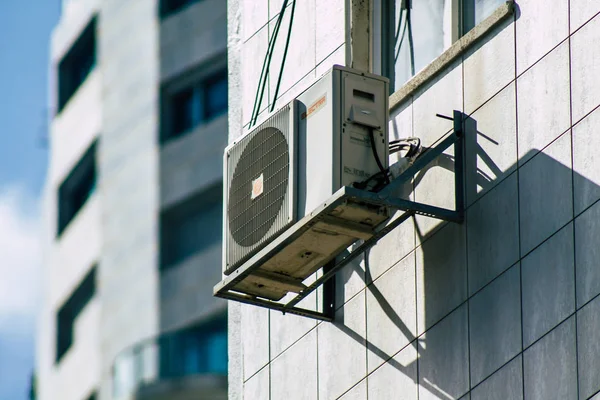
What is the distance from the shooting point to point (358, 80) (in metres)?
13.2

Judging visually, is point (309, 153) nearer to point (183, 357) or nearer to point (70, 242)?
point (183, 357)

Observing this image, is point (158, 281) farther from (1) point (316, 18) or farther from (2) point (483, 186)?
(2) point (483, 186)

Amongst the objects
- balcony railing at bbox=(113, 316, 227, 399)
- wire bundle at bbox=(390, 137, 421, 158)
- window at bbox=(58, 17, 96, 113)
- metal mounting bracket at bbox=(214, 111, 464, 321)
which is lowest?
metal mounting bracket at bbox=(214, 111, 464, 321)

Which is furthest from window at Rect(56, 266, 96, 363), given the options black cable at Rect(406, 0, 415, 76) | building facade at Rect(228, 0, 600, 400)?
black cable at Rect(406, 0, 415, 76)

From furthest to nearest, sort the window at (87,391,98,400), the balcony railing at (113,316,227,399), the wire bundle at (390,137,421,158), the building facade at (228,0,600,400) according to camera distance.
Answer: the window at (87,391,98,400) → the balcony railing at (113,316,227,399) → the wire bundle at (390,137,421,158) → the building facade at (228,0,600,400)

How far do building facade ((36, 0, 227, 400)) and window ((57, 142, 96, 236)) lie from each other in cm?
4

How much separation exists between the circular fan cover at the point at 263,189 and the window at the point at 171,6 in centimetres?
2541

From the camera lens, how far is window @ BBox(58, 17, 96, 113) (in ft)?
147

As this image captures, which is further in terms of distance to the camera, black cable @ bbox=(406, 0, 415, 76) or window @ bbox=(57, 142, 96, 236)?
window @ bbox=(57, 142, 96, 236)

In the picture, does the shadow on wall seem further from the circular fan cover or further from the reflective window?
the reflective window

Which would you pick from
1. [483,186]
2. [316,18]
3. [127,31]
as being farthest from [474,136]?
[127,31]

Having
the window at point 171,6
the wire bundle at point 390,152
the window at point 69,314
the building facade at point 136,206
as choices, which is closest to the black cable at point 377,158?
the wire bundle at point 390,152

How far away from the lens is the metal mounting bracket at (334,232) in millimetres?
12844

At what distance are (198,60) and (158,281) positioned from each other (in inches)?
182
